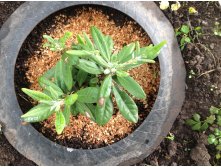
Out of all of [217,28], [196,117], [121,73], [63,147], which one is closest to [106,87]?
[121,73]

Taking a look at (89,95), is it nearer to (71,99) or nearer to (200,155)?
(71,99)

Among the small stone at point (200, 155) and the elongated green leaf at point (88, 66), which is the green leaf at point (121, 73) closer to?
the elongated green leaf at point (88, 66)

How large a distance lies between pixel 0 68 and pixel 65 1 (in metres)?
0.38

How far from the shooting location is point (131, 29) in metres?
1.66

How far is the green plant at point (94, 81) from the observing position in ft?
3.85

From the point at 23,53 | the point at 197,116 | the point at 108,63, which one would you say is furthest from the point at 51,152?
the point at 197,116

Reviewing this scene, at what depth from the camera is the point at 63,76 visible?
51.6 inches

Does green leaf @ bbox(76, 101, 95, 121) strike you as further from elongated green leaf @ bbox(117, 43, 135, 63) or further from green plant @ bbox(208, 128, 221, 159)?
green plant @ bbox(208, 128, 221, 159)

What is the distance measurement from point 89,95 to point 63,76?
12cm

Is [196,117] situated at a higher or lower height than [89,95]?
lower

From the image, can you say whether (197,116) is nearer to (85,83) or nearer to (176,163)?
(176,163)

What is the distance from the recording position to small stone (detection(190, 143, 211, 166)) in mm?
1785

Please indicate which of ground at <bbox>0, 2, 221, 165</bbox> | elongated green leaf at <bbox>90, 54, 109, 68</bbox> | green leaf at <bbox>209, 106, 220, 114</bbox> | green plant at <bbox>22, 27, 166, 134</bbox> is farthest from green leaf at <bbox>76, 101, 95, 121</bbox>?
green leaf at <bbox>209, 106, 220, 114</bbox>

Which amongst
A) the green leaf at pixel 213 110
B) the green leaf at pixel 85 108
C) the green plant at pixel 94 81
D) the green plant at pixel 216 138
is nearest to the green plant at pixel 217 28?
the green leaf at pixel 213 110
